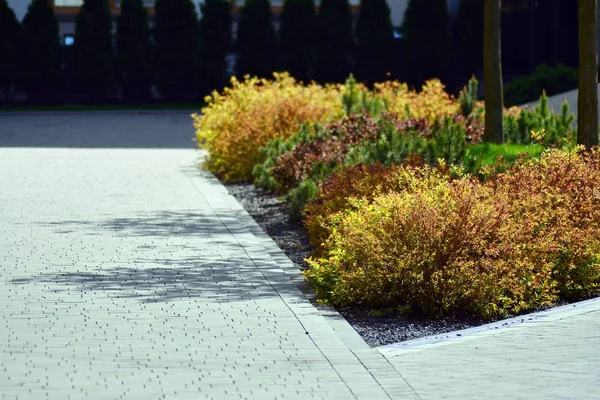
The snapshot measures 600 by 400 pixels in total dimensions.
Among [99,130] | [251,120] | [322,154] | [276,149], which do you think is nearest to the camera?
[322,154]

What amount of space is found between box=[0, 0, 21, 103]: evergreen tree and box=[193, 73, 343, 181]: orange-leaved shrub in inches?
859

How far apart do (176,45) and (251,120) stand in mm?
23334

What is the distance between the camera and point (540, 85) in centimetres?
3347

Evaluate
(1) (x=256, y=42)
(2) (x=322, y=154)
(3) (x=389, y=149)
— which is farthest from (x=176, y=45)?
(3) (x=389, y=149)

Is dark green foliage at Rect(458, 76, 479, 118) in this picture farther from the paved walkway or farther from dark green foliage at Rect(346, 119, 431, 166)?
the paved walkway

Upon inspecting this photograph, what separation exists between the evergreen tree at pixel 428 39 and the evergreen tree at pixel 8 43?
1296 centimetres

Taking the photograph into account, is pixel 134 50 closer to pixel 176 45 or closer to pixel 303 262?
pixel 176 45

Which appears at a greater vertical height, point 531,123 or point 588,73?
point 588,73

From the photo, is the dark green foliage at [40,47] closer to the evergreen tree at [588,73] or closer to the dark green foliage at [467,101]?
the dark green foliage at [467,101]

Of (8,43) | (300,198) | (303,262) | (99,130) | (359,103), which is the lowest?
(99,130)

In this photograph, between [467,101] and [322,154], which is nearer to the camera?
[322,154]

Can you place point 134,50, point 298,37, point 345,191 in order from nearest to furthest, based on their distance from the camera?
point 345,191 → point 134,50 → point 298,37

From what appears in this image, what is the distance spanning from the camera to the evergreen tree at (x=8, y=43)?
42.6 m

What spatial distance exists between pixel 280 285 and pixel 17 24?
112 ft
